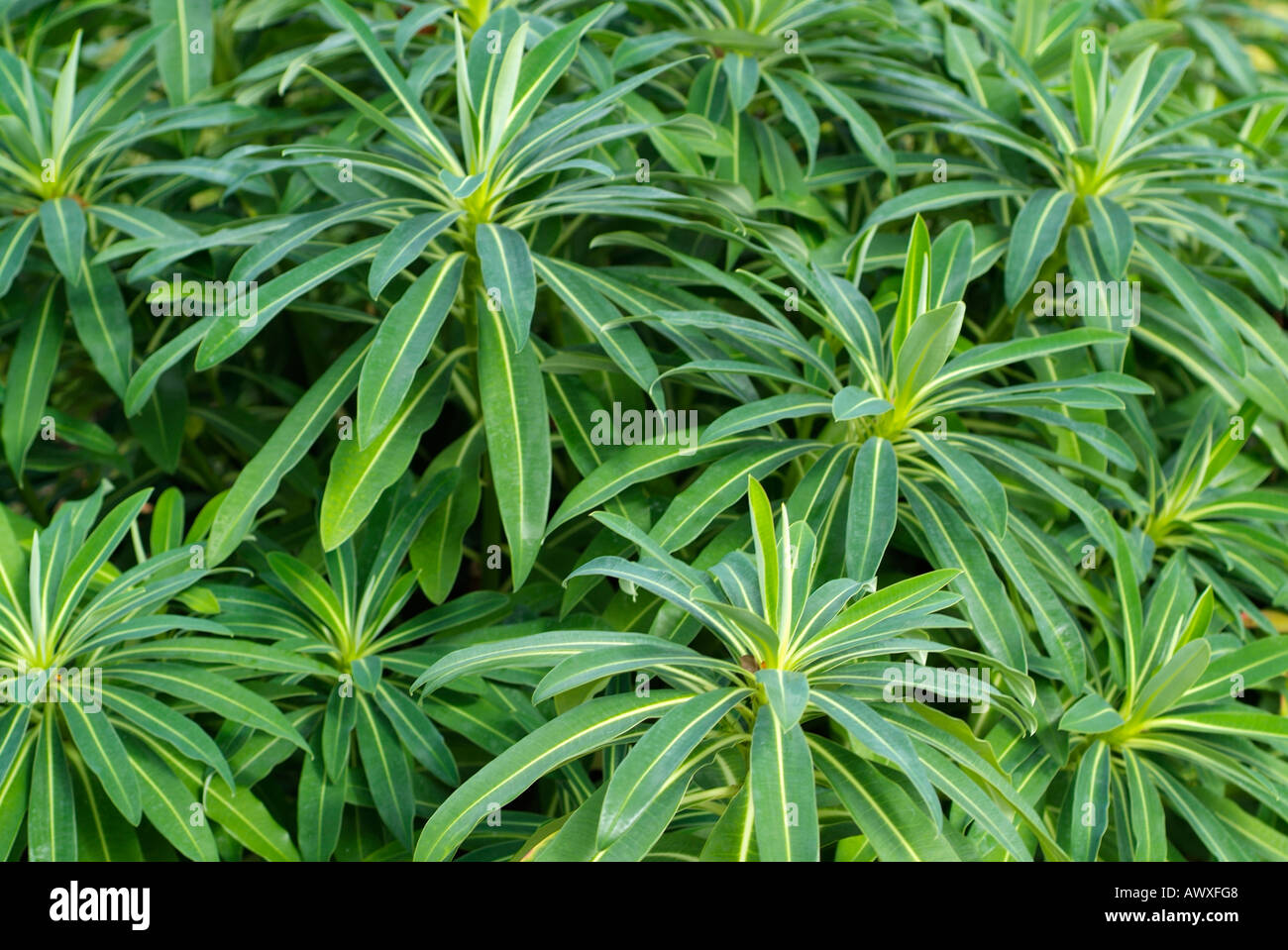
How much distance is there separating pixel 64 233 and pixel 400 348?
2.08 ft

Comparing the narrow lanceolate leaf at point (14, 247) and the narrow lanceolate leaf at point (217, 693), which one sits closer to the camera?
the narrow lanceolate leaf at point (217, 693)

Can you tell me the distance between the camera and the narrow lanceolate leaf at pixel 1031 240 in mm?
1631

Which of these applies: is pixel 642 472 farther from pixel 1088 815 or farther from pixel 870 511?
pixel 1088 815

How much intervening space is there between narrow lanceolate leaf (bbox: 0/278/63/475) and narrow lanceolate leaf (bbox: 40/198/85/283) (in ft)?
0.43

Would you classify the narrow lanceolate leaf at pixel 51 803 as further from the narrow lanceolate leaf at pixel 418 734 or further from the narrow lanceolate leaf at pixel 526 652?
the narrow lanceolate leaf at pixel 526 652

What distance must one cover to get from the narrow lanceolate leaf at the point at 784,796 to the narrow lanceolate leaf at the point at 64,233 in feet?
3.82

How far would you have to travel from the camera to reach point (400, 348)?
4.47 feet

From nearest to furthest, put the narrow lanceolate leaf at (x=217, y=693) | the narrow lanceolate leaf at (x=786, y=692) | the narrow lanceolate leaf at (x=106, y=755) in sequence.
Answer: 1. the narrow lanceolate leaf at (x=786, y=692)
2. the narrow lanceolate leaf at (x=106, y=755)
3. the narrow lanceolate leaf at (x=217, y=693)

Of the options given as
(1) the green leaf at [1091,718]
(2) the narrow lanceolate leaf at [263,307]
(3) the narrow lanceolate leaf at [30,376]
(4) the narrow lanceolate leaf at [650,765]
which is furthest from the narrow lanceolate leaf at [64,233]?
(1) the green leaf at [1091,718]

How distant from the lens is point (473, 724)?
1.50 m

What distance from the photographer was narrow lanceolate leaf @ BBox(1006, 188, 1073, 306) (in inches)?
64.2
